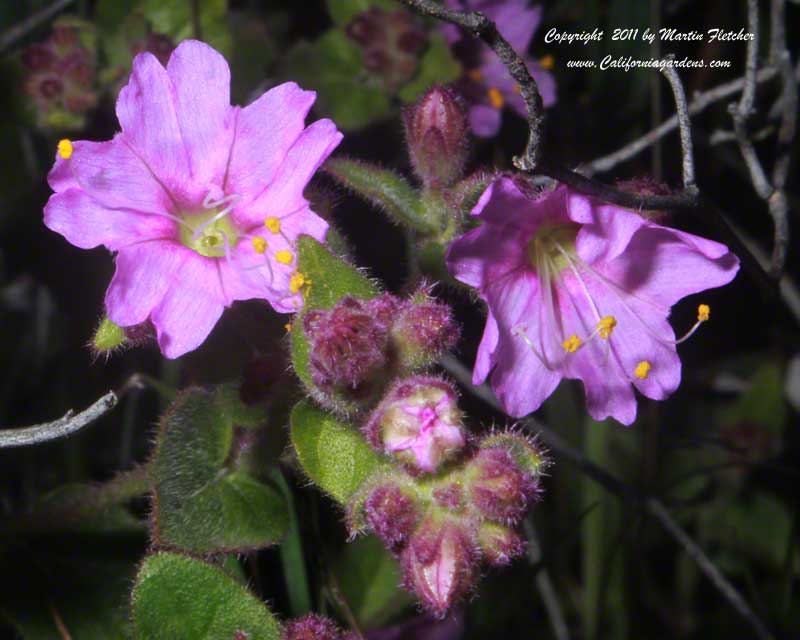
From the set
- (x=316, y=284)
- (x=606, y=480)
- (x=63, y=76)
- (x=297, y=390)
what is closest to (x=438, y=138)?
(x=316, y=284)

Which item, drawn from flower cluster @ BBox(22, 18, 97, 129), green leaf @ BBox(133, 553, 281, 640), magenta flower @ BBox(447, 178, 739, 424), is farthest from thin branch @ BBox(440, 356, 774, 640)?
flower cluster @ BBox(22, 18, 97, 129)

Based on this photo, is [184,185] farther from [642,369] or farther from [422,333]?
[642,369]

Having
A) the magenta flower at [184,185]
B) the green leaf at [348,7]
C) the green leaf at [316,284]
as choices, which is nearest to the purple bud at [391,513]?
the green leaf at [316,284]

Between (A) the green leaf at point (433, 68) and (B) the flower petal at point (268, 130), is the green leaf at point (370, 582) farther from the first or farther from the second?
(A) the green leaf at point (433, 68)

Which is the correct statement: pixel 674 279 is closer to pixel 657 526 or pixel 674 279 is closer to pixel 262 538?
pixel 262 538

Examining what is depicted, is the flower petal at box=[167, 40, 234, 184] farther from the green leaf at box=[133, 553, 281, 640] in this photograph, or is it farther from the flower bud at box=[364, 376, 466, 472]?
the green leaf at box=[133, 553, 281, 640]

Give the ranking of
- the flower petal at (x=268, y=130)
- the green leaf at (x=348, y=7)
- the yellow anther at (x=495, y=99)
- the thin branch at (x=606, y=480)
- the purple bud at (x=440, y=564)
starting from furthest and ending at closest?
1. the green leaf at (x=348, y=7)
2. the yellow anther at (x=495, y=99)
3. the thin branch at (x=606, y=480)
4. the flower petal at (x=268, y=130)
5. the purple bud at (x=440, y=564)
